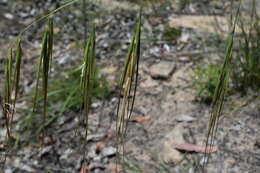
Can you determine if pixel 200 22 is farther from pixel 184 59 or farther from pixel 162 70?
pixel 162 70

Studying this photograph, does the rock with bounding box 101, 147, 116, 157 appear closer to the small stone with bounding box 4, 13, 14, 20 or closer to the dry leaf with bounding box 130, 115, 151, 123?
the dry leaf with bounding box 130, 115, 151, 123

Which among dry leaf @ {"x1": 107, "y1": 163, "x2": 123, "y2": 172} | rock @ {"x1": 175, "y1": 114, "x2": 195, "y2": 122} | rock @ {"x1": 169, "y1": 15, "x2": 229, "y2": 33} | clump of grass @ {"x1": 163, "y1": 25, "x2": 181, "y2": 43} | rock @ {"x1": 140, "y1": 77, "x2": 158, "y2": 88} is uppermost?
rock @ {"x1": 169, "y1": 15, "x2": 229, "y2": 33}

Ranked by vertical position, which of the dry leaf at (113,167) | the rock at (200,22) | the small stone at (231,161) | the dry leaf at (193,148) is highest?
the rock at (200,22)

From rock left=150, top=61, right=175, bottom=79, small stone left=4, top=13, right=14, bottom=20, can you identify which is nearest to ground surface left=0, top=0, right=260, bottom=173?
rock left=150, top=61, right=175, bottom=79

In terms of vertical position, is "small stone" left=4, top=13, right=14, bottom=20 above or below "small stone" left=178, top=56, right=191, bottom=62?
above

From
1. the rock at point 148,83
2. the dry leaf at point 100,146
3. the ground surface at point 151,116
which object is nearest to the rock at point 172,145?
the ground surface at point 151,116

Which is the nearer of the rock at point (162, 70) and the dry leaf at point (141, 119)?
the dry leaf at point (141, 119)

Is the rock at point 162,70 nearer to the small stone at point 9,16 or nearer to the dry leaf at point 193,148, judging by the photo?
the dry leaf at point 193,148

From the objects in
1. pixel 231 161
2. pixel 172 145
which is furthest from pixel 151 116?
pixel 231 161

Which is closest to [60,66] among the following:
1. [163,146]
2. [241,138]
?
[163,146]
